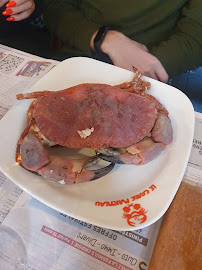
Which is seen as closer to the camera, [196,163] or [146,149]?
[146,149]

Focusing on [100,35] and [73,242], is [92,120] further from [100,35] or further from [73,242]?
[100,35]

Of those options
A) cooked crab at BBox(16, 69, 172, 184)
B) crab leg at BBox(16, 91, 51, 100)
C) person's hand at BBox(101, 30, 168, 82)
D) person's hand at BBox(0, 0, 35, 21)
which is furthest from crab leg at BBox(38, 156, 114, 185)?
person's hand at BBox(0, 0, 35, 21)

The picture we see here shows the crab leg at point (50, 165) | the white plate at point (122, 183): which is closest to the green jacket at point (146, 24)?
the white plate at point (122, 183)

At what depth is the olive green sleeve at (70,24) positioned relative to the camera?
3.98 feet

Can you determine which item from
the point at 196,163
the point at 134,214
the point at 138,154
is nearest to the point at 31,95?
the point at 138,154

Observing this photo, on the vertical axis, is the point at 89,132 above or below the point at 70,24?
below

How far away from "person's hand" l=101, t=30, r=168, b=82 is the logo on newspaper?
2.19 feet

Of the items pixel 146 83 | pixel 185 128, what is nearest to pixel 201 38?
pixel 146 83

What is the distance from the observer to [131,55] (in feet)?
3.85

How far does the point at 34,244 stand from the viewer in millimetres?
762

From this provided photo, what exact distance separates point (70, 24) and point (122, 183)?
0.85m

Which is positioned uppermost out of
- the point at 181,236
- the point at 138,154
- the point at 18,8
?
the point at 18,8

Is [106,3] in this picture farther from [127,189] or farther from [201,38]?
[127,189]

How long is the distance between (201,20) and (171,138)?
0.68 metres
